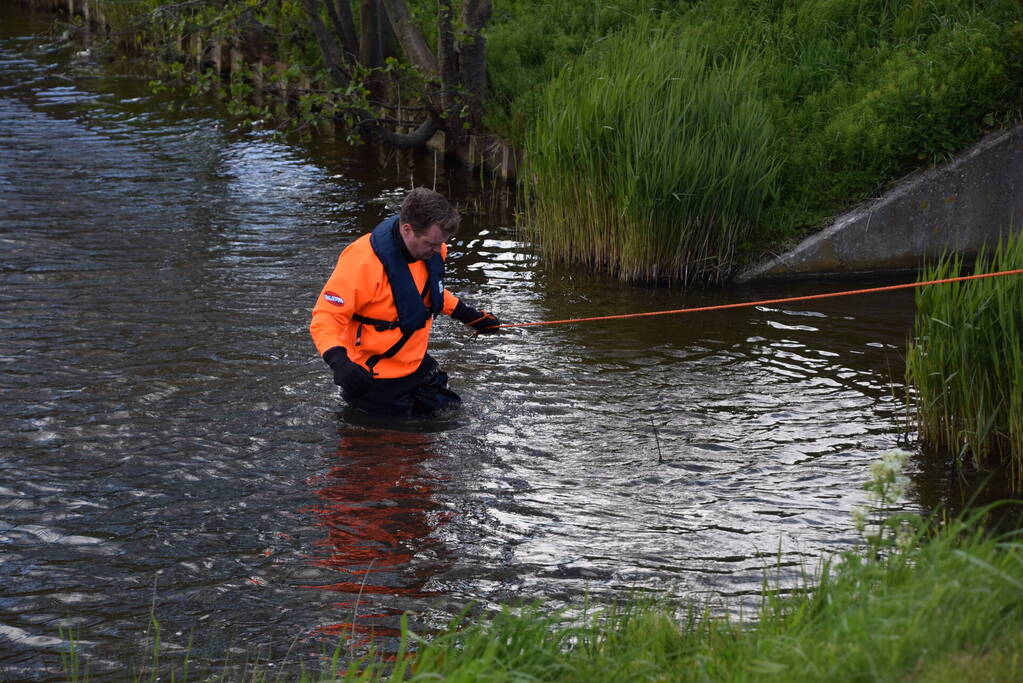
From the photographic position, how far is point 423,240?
6559 mm

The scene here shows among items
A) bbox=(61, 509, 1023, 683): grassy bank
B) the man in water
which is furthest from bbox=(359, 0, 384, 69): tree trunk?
bbox=(61, 509, 1023, 683): grassy bank

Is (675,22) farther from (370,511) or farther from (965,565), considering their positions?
(965,565)

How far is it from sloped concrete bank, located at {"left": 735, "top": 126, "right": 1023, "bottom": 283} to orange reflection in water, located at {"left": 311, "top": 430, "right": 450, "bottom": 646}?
4.81 metres

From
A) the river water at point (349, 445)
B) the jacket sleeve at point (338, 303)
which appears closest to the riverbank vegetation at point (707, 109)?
the river water at point (349, 445)

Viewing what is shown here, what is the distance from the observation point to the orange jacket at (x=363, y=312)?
658cm

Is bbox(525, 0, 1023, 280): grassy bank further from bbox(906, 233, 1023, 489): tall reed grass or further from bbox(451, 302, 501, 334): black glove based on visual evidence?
bbox(906, 233, 1023, 489): tall reed grass

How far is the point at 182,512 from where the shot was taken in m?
6.04

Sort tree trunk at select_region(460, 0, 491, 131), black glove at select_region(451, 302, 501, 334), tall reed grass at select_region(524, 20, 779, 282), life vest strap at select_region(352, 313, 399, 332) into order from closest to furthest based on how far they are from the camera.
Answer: life vest strap at select_region(352, 313, 399, 332)
black glove at select_region(451, 302, 501, 334)
tall reed grass at select_region(524, 20, 779, 282)
tree trunk at select_region(460, 0, 491, 131)

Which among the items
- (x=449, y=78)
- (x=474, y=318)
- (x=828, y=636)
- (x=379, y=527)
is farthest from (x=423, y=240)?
(x=449, y=78)

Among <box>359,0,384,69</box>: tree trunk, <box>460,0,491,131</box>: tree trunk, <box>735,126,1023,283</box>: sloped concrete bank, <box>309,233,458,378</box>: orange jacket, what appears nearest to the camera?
<box>309,233,458,378</box>: orange jacket

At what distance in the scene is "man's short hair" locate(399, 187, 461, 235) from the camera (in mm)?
6461

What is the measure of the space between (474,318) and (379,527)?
1.91m

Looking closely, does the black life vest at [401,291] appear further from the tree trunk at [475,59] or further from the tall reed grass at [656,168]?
the tree trunk at [475,59]

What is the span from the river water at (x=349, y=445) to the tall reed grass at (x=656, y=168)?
1.39 feet
